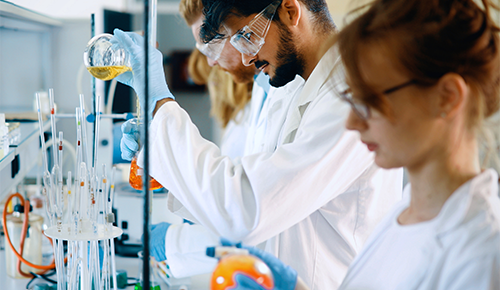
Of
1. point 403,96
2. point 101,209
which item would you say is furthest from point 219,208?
point 403,96

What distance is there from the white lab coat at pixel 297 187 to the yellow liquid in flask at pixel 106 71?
0.53 feet

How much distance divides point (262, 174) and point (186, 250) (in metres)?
0.47

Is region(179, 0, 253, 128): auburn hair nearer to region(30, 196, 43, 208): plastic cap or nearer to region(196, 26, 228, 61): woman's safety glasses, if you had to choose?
region(196, 26, 228, 61): woman's safety glasses

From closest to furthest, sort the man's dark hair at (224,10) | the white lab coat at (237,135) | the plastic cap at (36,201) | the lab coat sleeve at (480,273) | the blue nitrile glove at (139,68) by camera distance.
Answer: the lab coat sleeve at (480,273) < the blue nitrile glove at (139,68) < the man's dark hair at (224,10) < the plastic cap at (36,201) < the white lab coat at (237,135)

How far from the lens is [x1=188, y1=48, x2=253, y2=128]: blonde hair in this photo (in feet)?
9.60

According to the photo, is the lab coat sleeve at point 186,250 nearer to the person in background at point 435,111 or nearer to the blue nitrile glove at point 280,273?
the blue nitrile glove at point 280,273

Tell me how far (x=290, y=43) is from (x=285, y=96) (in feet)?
1.10

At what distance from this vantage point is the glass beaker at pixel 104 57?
3.83 feet

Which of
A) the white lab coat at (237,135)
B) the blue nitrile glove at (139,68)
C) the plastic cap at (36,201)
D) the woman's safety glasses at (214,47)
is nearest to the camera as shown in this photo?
the blue nitrile glove at (139,68)

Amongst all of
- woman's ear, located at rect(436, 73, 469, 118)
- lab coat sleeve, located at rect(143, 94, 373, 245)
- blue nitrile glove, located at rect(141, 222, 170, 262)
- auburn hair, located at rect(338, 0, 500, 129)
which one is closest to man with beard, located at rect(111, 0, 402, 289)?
lab coat sleeve, located at rect(143, 94, 373, 245)

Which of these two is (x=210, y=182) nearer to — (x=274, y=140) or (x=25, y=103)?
(x=274, y=140)

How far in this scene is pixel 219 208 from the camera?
1.15 m

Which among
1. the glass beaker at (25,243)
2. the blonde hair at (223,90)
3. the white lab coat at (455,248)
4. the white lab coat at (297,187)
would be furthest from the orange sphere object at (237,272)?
the blonde hair at (223,90)

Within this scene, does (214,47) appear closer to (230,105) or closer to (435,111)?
(435,111)
